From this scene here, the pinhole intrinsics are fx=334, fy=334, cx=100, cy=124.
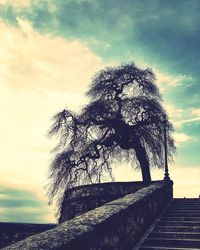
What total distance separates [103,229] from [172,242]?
261 cm

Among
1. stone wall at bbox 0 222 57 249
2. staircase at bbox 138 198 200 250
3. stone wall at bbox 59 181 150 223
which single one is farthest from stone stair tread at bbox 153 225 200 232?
stone wall at bbox 0 222 57 249

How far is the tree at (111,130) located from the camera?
22953 millimetres

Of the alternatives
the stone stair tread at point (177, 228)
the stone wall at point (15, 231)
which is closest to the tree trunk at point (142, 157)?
the stone wall at point (15, 231)

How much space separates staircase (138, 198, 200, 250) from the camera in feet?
24.4

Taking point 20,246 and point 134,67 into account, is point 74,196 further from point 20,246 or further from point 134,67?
point 20,246

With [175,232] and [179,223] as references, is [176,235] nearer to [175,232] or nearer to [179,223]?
[175,232]

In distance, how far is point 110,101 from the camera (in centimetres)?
2395

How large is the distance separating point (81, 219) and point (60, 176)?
17.8 meters

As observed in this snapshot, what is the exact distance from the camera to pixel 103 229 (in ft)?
18.6

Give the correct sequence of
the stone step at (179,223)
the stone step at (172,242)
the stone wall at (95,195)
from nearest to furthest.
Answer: the stone step at (172,242) < the stone step at (179,223) < the stone wall at (95,195)

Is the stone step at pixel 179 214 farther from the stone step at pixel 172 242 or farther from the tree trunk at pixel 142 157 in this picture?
the tree trunk at pixel 142 157

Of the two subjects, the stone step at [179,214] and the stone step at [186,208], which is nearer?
the stone step at [179,214]

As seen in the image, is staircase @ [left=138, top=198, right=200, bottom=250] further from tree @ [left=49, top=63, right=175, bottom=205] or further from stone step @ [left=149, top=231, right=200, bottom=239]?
tree @ [left=49, top=63, right=175, bottom=205]

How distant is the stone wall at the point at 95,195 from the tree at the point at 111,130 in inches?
168
